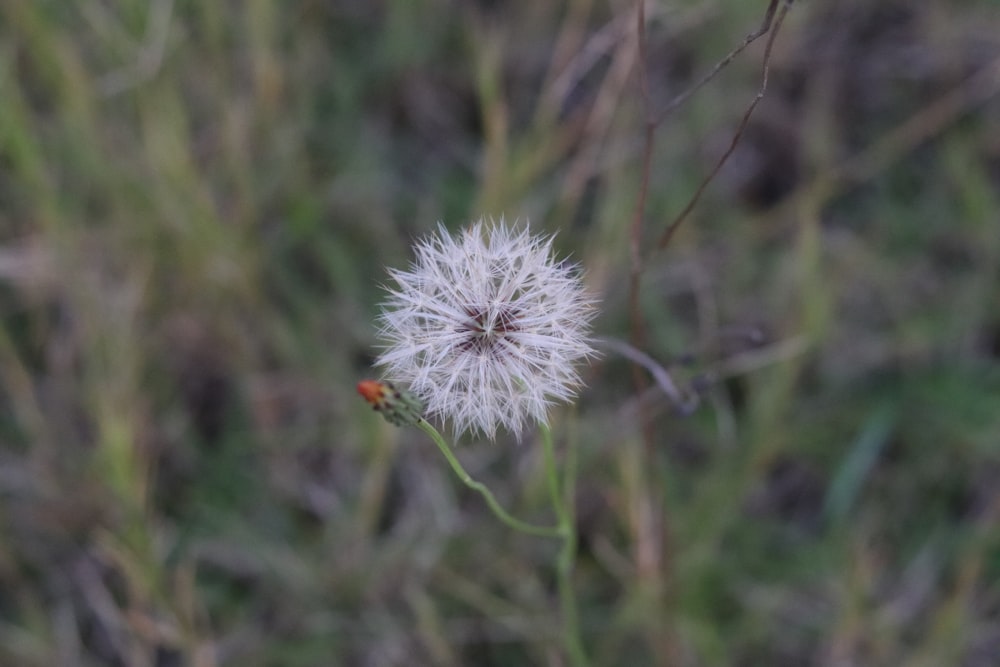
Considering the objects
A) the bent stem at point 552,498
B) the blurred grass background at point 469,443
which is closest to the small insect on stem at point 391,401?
the bent stem at point 552,498

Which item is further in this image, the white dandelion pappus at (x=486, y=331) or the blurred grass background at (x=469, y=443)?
the blurred grass background at (x=469, y=443)

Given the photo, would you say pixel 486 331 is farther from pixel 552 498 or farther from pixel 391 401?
pixel 552 498


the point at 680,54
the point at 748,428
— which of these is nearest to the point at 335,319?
the point at 748,428

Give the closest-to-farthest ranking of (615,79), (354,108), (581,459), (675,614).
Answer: (675,614) → (581,459) → (615,79) → (354,108)

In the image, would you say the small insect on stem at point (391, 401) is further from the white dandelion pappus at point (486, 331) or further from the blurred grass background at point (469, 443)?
the blurred grass background at point (469, 443)

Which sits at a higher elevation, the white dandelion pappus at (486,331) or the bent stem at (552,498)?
→ the white dandelion pappus at (486,331)

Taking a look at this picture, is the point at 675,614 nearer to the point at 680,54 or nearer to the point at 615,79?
the point at 615,79
